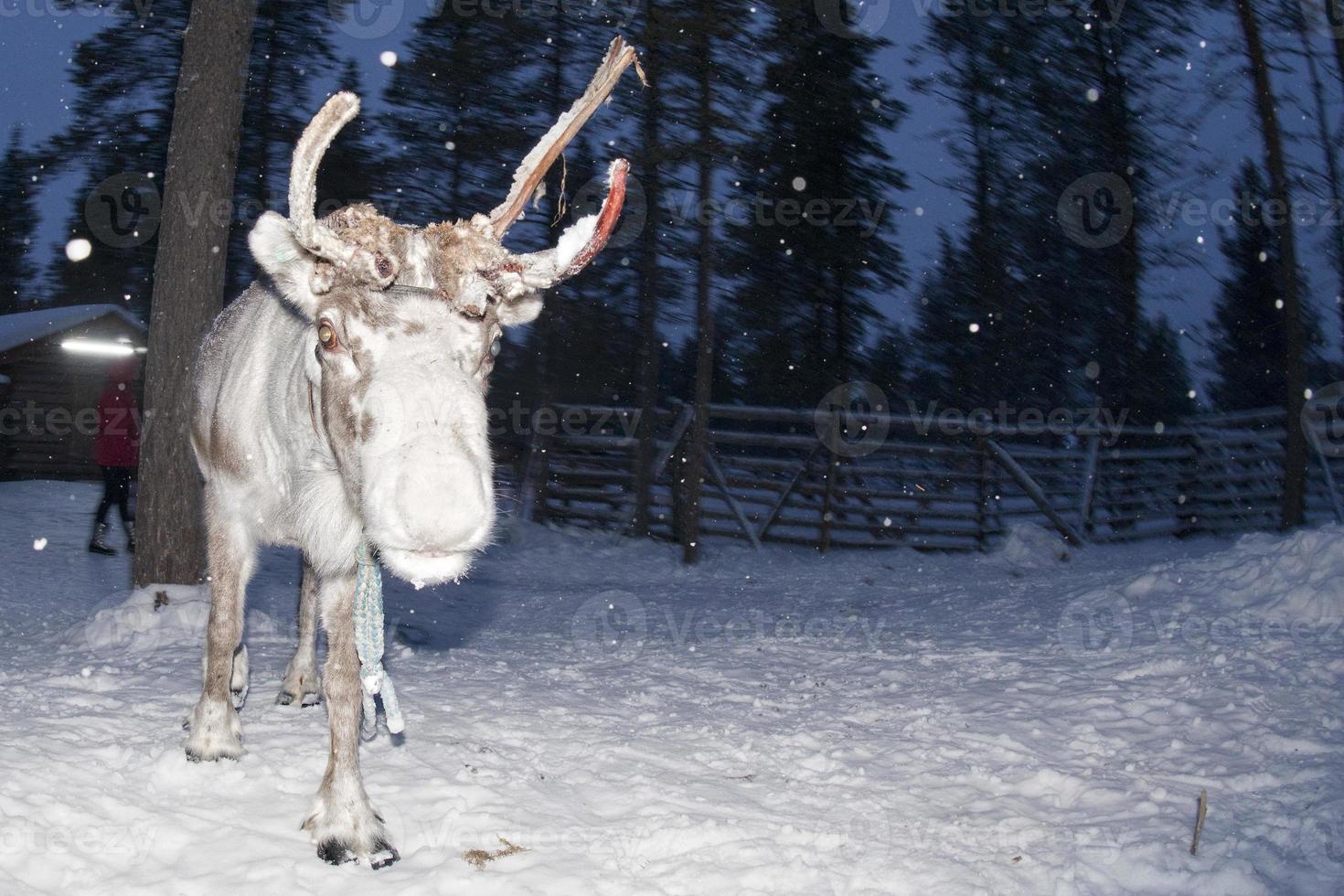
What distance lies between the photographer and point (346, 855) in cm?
304

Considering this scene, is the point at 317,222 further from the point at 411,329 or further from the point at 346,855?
the point at 346,855

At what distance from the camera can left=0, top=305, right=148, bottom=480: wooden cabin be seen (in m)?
19.4

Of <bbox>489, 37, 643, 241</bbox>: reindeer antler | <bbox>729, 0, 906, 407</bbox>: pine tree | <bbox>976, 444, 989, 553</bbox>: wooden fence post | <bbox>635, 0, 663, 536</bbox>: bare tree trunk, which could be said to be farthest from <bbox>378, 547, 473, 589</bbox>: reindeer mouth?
<bbox>976, 444, 989, 553</bbox>: wooden fence post

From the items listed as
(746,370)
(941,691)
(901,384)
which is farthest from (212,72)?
(901,384)

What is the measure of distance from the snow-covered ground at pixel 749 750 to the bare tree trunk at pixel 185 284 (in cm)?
51

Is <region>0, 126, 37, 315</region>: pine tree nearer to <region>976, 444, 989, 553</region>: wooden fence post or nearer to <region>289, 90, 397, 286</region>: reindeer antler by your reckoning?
<region>976, 444, 989, 553</region>: wooden fence post

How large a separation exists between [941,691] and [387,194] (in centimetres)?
1558

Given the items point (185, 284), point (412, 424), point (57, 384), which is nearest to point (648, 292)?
point (185, 284)

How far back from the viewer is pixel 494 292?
10.1 feet

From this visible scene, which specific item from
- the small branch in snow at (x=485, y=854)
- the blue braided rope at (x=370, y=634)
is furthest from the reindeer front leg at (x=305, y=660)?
the small branch in snow at (x=485, y=854)

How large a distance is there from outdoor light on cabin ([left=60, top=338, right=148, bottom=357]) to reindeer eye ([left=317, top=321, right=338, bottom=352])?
2007cm

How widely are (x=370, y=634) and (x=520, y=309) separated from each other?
1247 millimetres

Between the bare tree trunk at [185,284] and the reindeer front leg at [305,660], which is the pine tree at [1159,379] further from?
the reindeer front leg at [305,660]

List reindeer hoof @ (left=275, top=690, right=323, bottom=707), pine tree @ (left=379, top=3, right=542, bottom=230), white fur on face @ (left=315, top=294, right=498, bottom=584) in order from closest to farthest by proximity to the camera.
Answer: white fur on face @ (left=315, top=294, right=498, bottom=584) < reindeer hoof @ (left=275, top=690, right=323, bottom=707) < pine tree @ (left=379, top=3, right=542, bottom=230)
